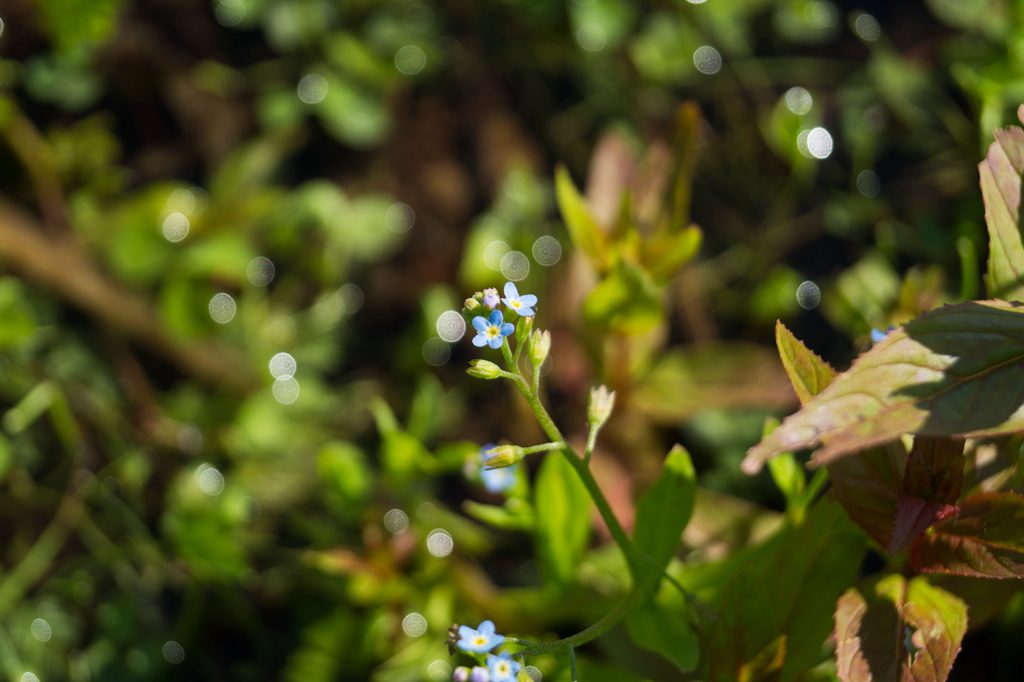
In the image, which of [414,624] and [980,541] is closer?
[980,541]

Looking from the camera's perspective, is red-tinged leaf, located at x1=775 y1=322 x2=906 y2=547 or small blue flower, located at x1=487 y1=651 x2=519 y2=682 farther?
red-tinged leaf, located at x1=775 y1=322 x2=906 y2=547

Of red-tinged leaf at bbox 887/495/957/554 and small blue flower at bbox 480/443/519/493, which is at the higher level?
red-tinged leaf at bbox 887/495/957/554

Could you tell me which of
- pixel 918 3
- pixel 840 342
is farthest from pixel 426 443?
pixel 918 3

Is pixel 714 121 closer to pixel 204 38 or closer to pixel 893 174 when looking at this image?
pixel 893 174

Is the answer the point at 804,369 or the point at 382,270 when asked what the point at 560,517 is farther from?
the point at 382,270

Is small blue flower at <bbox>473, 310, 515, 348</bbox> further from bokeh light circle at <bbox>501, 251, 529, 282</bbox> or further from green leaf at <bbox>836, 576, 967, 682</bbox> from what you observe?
bokeh light circle at <bbox>501, 251, 529, 282</bbox>

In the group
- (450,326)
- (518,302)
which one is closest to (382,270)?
Result: (450,326)

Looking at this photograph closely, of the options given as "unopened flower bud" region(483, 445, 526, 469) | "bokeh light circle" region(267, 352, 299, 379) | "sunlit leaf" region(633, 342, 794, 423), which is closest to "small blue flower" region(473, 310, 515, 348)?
"unopened flower bud" region(483, 445, 526, 469)
